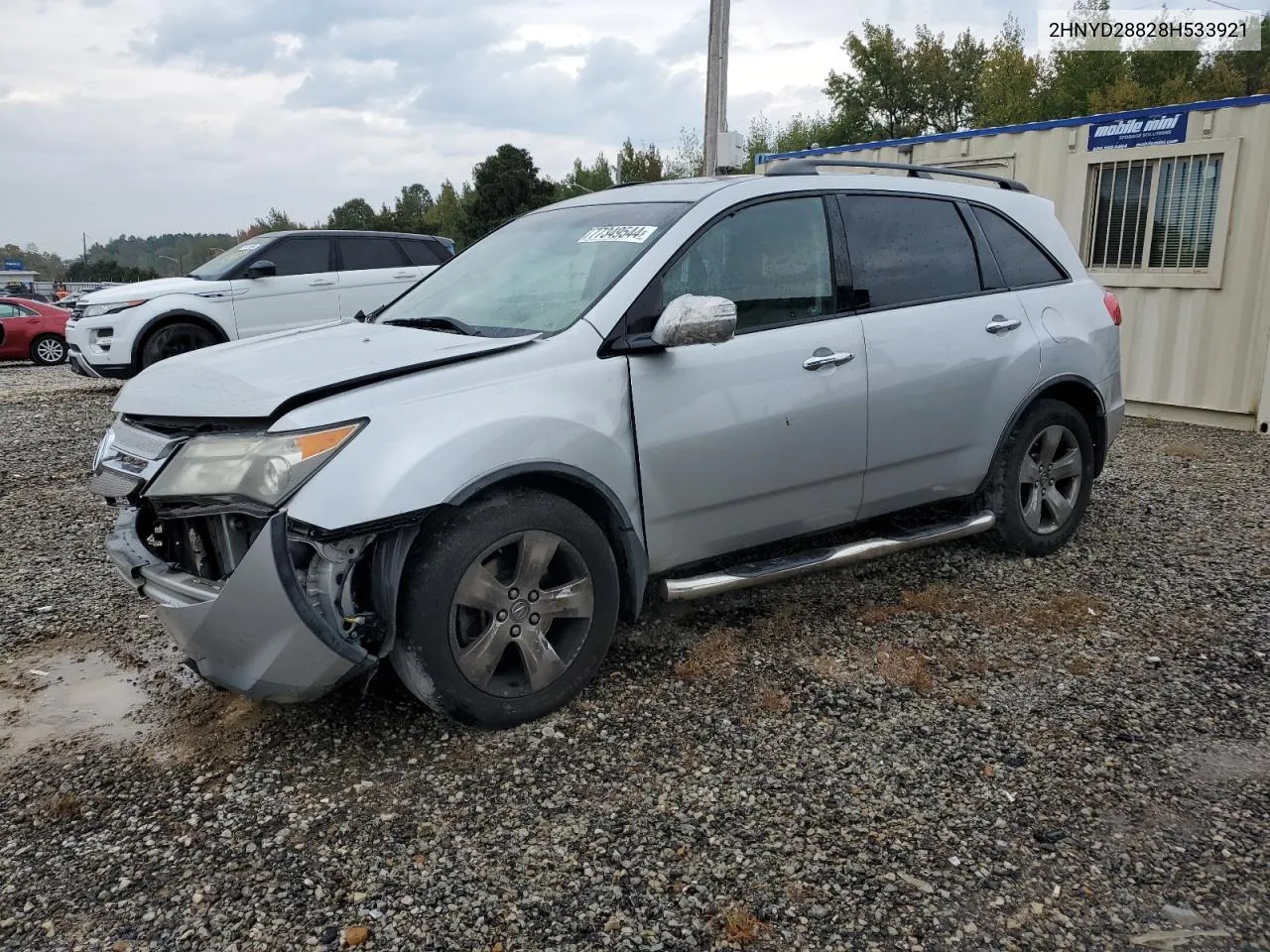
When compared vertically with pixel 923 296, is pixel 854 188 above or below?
above

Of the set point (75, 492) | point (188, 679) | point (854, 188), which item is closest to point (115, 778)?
point (188, 679)

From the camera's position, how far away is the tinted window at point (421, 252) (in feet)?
38.2

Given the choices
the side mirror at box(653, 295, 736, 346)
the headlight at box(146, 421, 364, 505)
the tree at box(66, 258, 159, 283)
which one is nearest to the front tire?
the headlight at box(146, 421, 364, 505)

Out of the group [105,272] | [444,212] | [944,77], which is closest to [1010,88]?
[944,77]

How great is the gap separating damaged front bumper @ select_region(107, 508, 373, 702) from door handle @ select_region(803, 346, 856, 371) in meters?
1.90

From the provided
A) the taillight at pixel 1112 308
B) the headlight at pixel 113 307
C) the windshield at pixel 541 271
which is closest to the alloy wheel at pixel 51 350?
the headlight at pixel 113 307

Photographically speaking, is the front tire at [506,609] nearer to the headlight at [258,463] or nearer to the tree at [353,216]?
the headlight at [258,463]

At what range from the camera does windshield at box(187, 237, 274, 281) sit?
1077 centimetres

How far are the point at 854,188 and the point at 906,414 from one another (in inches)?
38.4

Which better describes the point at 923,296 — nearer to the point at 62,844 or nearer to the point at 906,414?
the point at 906,414

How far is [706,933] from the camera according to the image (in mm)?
2307

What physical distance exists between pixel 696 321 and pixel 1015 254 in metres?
2.22

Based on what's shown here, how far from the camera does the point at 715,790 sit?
114 inches

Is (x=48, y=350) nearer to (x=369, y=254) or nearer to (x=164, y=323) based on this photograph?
(x=164, y=323)
